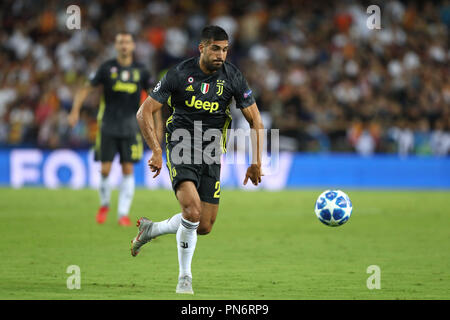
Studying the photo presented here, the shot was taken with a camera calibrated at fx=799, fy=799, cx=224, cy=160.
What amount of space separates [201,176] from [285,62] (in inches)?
628

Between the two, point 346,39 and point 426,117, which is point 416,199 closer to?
point 426,117

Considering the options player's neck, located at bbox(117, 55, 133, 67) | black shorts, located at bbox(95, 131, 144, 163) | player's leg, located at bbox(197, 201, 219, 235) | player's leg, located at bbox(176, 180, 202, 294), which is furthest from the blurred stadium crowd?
player's leg, located at bbox(176, 180, 202, 294)

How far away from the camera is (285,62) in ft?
76.1

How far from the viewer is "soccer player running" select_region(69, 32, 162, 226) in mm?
12242

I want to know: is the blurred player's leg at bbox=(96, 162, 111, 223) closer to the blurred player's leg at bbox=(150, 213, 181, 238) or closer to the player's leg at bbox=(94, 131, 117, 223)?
the player's leg at bbox=(94, 131, 117, 223)

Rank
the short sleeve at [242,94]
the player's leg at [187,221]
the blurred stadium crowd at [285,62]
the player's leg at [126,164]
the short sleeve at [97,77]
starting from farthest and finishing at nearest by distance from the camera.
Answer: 1. the blurred stadium crowd at [285,62]
2. the player's leg at [126,164]
3. the short sleeve at [97,77]
4. the short sleeve at [242,94]
5. the player's leg at [187,221]

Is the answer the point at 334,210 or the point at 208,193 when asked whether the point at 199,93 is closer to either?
the point at 208,193

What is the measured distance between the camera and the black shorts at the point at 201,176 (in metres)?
7.46

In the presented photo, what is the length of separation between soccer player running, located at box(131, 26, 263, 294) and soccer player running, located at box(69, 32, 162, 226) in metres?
4.58

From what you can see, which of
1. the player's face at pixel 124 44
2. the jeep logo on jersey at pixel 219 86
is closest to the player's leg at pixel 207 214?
the jeep logo on jersey at pixel 219 86

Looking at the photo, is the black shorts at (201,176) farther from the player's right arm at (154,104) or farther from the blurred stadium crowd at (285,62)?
the blurred stadium crowd at (285,62)

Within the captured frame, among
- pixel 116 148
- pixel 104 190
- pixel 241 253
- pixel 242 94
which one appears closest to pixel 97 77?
pixel 116 148

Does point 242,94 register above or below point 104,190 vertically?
above

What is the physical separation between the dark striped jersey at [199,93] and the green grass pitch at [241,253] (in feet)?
5.13
